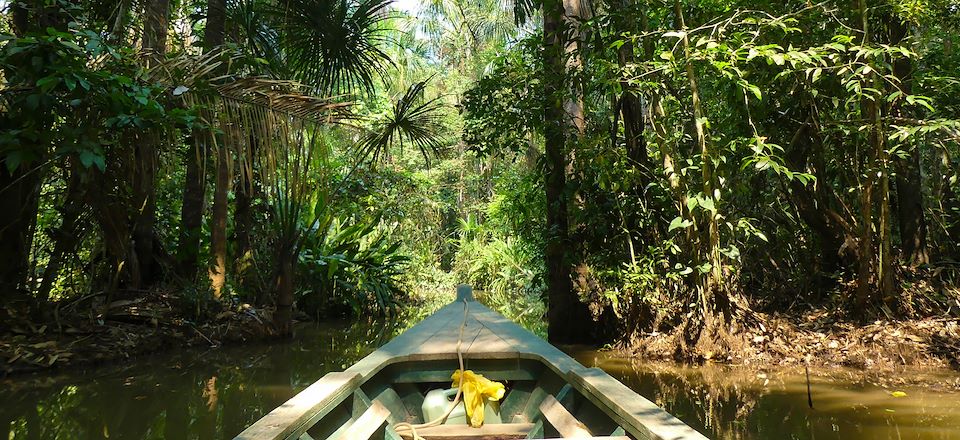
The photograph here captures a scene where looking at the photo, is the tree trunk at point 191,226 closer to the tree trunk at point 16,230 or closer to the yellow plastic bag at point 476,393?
the tree trunk at point 16,230

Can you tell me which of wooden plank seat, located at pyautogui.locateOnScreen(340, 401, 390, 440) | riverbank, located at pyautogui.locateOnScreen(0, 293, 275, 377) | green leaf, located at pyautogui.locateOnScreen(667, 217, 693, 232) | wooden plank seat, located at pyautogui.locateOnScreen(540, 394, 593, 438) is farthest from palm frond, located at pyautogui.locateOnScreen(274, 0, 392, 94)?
wooden plank seat, located at pyautogui.locateOnScreen(540, 394, 593, 438)

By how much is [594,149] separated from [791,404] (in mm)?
2802

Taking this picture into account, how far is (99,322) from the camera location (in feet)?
23.1

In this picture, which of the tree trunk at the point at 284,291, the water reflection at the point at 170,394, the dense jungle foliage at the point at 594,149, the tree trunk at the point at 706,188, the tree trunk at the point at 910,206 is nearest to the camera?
the water reflection at the point at 170,394

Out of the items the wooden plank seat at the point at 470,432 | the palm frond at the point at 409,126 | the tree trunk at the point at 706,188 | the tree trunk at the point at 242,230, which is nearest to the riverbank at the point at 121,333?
the tree trunk at the point at 242,230

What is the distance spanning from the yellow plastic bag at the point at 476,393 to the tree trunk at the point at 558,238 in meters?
3.99

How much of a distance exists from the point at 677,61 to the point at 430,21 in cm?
1905

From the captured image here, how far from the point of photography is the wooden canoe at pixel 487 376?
2.30 meters

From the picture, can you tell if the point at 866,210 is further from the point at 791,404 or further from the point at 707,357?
the point at 791,404

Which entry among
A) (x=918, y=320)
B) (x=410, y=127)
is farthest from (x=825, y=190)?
(x=410, y=127)

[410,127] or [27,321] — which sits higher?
[410,127]

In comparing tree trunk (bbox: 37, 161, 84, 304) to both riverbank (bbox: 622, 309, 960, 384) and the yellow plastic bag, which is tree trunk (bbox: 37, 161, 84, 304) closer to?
the yellow plastic bag

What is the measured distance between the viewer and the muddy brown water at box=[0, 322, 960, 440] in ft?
13.8

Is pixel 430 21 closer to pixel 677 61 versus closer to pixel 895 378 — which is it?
pixel 677 61
